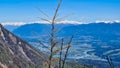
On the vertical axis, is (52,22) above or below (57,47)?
above

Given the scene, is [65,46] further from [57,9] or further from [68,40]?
[57,9]

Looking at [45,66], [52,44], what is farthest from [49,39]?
[45,66]

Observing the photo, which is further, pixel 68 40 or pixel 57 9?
pixel 68 40

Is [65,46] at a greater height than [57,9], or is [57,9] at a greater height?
[57,9]

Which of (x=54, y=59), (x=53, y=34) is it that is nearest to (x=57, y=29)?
(x=53, y=34)

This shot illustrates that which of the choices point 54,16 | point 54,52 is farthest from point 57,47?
point 54,16

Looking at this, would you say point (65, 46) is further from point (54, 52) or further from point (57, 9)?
point (57, 9)

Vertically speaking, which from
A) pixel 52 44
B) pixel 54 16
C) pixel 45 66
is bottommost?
pixel 45 66
